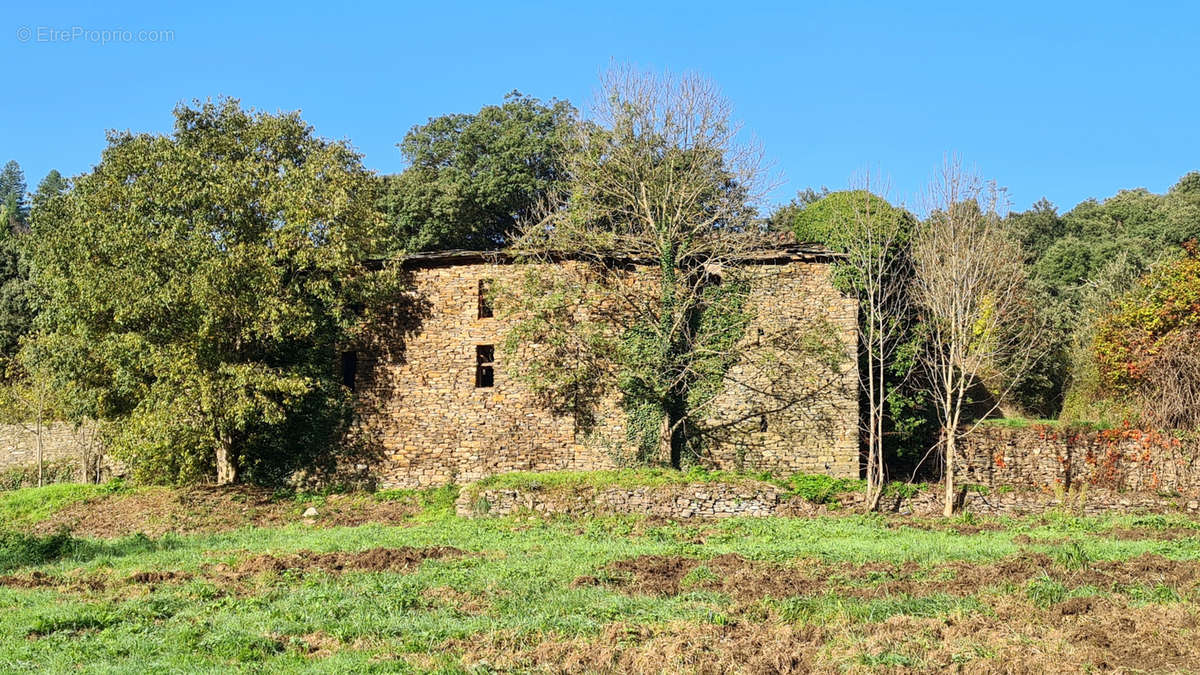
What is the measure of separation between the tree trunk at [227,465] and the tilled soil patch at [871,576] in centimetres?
1503

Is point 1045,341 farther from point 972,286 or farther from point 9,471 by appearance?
point 9,471

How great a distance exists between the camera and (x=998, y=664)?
934 centimetres

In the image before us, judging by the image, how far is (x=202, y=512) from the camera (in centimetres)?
2317

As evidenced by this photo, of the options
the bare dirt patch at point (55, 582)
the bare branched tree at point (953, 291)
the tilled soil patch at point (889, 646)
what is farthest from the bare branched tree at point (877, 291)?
the bare dirt patch at point (55, 582)

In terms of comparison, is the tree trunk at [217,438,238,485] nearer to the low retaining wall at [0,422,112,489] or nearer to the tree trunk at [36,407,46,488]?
the low retaining wall at [0,422,112,489]

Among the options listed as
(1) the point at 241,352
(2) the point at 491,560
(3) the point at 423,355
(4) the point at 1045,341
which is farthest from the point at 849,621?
(4) the point at 1045,341

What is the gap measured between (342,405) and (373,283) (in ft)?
11.3

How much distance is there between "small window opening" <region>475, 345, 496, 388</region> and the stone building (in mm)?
30

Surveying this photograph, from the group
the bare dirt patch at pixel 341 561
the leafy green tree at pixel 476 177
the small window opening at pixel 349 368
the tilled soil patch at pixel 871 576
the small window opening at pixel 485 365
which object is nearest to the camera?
the tilled soil patch at pixel 871 576

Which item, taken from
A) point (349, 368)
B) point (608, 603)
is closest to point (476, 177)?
point (349, 368)

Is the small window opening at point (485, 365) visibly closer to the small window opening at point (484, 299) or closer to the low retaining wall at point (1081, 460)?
the small window opening at point (484, 299)

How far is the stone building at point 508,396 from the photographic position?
977 inches

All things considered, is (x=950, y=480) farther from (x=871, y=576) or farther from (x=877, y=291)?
(x=871, y=576)

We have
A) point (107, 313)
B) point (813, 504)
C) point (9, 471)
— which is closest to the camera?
point (813, 504)
